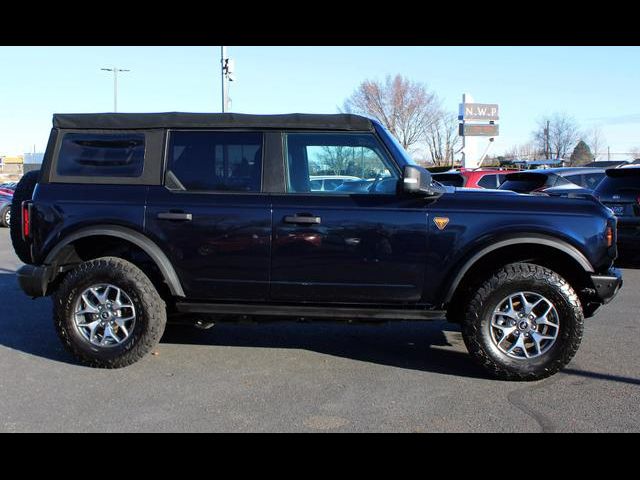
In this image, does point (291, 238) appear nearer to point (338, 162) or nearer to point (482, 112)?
point (338, 162)

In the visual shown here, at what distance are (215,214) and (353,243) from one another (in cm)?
111

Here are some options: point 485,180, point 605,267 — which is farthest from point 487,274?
point 485,180

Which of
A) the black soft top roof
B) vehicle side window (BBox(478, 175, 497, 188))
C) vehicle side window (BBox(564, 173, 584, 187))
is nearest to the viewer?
the black soft top roof

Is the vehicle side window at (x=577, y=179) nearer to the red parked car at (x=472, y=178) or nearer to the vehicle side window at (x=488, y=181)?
the red parked car at (x=472, y=178)

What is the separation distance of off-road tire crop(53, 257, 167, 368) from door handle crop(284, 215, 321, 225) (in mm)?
1258

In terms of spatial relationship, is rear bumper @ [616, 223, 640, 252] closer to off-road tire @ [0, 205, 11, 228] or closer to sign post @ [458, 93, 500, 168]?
off-road tire @ [0, 205, 11, 228]

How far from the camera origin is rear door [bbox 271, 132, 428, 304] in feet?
14.9

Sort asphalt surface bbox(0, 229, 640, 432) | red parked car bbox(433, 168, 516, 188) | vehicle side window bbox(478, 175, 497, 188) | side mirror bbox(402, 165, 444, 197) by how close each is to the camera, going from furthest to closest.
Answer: vehicle side window bbox(478, 175, 497, 188) < red parked car bbox(433, 168, 516, 188) < side mirror bbox(402, 165, 444, 197) < asphalt surface bbox(0, 229, 640, 432)

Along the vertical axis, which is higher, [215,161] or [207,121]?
[207,121]

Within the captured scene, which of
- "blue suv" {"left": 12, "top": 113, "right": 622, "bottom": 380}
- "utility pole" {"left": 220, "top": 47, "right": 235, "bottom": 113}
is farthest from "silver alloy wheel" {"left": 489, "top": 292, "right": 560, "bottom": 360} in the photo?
"utility pole" {"left": 220, "top": 47, "right": 235, "bottom": 113}

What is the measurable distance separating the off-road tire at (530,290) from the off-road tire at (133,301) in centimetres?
251

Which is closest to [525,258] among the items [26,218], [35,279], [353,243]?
[353,243]

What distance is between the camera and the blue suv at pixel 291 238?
4.52m

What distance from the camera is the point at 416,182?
439 centimetres
